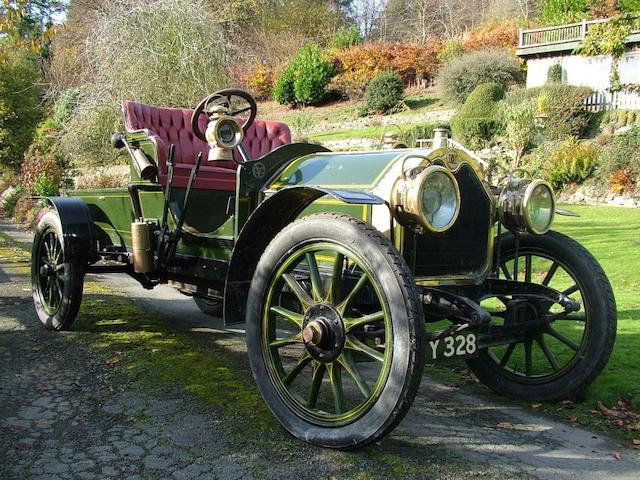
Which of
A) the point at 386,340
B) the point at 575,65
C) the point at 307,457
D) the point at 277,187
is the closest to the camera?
the point at 386,340

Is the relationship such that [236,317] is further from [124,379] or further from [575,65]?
[575,65]

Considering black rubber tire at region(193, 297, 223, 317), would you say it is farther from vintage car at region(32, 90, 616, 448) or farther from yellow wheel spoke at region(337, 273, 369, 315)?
yellow wheel spoke at region(337, 273, 369, 315)

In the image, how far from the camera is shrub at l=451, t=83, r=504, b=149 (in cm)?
2195

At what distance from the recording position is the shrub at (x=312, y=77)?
1330 inches

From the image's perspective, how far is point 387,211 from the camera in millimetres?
3379

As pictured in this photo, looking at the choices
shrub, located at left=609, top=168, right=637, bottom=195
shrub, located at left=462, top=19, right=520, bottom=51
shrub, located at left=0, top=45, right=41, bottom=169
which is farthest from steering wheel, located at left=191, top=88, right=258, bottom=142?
shrub, located at left=462, top=19, right=520, bottom=51

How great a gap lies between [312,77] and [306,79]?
0.34 m

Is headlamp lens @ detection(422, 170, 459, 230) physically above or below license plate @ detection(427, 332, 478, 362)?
above

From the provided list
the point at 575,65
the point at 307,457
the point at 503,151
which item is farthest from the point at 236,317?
the point at 575,65

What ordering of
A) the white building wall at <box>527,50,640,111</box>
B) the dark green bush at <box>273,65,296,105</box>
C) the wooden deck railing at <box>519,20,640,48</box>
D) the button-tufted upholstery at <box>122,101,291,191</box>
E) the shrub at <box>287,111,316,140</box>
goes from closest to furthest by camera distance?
the button-tufted upholstery at <box>122,101,291,191</box> < the white building wall at <box>527,50,640,111</box> < the wooden deck railing at <box>519,20,640,48</box> < the shrub at <box>287,111,316,140</box> < the dark green bush at <box>273,65,296,105</box>

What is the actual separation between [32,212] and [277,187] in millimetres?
13115

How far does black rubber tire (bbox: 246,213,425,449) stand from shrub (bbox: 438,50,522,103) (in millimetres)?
26892

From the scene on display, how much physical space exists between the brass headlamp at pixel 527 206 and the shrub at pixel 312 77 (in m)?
31.1

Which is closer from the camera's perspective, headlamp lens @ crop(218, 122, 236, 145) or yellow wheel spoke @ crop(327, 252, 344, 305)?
yellow wheel spoke @ crop(327, 252, 344, 305)
